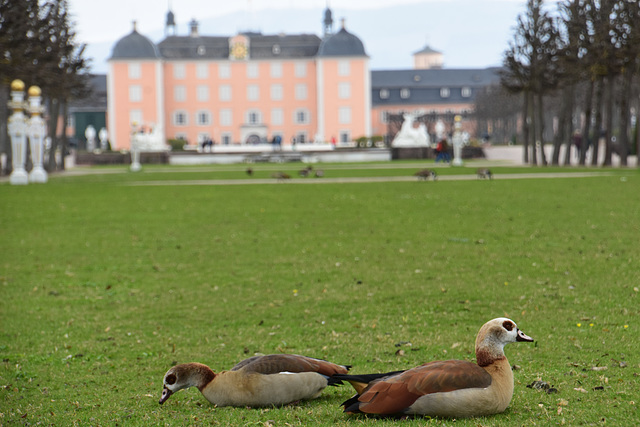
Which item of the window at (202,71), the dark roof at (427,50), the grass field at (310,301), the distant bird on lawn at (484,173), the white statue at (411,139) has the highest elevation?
the dark roof at (427,50)

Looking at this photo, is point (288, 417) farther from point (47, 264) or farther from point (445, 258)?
point (47, 264)

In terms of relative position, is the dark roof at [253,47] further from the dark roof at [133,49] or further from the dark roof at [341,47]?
the dark roof at [341,47]

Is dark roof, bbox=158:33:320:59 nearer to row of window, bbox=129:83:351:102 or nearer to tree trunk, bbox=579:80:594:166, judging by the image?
row of window, bbox=129:83:351:102

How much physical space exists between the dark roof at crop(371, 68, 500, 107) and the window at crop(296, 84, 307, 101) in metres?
19.4

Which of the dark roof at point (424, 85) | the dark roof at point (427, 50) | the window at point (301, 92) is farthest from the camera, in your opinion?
the dark roof at point (427, 50)

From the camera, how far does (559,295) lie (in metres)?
8.97

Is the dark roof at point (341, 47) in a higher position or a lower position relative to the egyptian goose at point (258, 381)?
higher

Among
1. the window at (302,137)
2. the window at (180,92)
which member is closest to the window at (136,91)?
the window at (180,92)

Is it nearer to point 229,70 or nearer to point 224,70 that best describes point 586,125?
point 229,70

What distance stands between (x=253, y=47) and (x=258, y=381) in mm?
105566

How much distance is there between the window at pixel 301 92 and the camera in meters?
108

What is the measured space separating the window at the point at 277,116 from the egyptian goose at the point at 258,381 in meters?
104

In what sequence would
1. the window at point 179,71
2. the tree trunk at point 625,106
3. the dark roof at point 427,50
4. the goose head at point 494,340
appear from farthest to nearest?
the dark roof at point 427,50 < the window at point 179,71 < the tree trunk at point 625,106 < the goose head at point 494,340

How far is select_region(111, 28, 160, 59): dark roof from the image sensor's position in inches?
Answer: 4085
